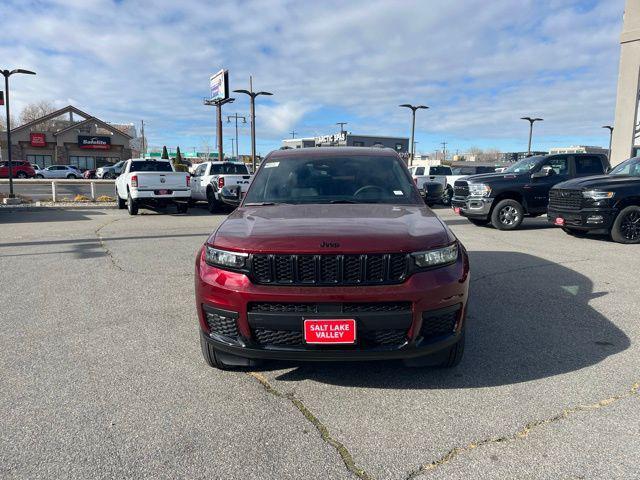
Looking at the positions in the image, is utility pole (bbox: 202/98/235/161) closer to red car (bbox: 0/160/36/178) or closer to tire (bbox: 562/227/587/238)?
red car (bbox: 0/160/36/178)

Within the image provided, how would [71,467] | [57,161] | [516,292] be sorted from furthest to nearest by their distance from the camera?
[57,161] < [516,292] < [71,467]

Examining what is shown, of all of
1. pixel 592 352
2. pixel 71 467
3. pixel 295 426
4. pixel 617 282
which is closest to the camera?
pixel 71 467

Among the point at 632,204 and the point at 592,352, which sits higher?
the point at 632,204

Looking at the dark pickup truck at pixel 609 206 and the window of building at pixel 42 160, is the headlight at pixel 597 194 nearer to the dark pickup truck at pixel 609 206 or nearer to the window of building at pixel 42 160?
the dark pickup truck at pixel 609 206

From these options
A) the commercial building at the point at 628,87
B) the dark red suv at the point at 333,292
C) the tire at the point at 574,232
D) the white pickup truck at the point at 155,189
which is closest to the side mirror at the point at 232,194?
the dark red suv at the point at 333,292

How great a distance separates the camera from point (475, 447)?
2633 mm

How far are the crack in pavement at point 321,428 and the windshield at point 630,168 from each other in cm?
941

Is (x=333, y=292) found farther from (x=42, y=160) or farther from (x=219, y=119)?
(x=42, y=160)

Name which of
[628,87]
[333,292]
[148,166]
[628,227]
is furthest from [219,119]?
[333,292]

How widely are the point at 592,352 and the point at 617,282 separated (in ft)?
9.37

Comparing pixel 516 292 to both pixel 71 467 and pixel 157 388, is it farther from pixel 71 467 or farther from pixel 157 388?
pixel 71 467

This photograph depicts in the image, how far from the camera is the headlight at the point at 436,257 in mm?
3049

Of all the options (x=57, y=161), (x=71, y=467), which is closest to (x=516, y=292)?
(x=71, y=467)

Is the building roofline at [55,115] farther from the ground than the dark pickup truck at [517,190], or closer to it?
farther from the ground
